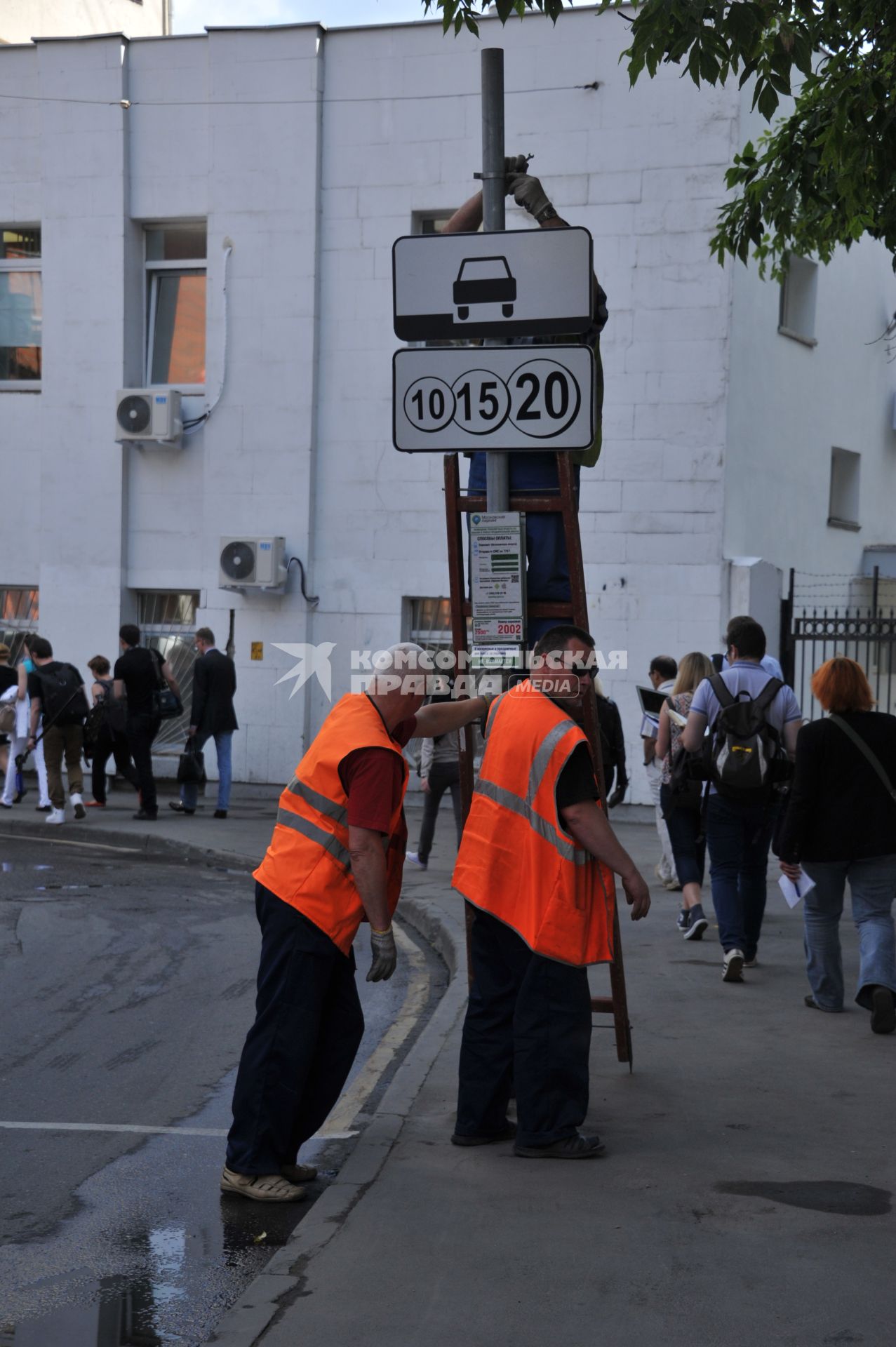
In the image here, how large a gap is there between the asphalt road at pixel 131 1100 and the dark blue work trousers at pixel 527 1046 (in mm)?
634

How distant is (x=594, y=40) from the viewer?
15.0 meters

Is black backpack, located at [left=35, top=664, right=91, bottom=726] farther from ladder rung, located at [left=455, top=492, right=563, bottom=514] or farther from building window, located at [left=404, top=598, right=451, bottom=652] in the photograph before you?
ladder rung, located at [left=455, top=492, right=563, bottom=514]

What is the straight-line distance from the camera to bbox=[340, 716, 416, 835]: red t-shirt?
4699 mm

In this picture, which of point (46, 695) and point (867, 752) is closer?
point (867, 752)

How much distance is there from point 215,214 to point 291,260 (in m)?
1.11

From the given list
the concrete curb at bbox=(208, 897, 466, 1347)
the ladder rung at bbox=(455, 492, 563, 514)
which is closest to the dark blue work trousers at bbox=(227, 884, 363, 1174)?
the concrete curb at bbox=(208, 897, 466, 1347)

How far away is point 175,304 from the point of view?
17.1m

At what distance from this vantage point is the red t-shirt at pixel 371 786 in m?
4.70

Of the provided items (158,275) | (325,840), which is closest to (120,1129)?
(325,840)

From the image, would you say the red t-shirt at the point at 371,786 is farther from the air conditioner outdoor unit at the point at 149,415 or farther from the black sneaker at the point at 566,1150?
the air conditioner outdoor unit at the point at 149,415

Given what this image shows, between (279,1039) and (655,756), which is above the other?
(655,756)

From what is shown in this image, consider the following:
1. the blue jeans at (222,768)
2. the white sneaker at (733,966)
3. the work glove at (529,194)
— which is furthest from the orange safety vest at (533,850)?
the blue jeans at (222,768)

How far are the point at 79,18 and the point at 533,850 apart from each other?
890 inches

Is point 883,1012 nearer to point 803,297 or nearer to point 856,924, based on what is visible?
point 856,924
